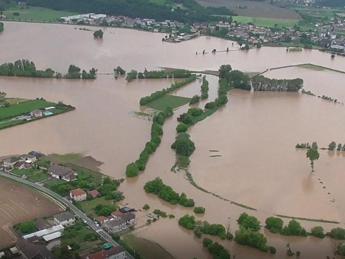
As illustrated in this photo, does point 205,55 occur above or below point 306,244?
above

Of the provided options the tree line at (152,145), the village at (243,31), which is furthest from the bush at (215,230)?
the village at (243,31)

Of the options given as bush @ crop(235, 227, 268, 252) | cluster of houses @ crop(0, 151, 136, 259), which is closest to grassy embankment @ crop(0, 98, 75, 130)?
cluster of houses @ crop(0, 151, 136, 259)

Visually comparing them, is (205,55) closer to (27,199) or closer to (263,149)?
(263,149)

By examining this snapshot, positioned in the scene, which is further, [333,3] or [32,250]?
[333,3]

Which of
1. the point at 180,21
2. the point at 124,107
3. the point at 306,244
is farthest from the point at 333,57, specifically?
the point at 306,244

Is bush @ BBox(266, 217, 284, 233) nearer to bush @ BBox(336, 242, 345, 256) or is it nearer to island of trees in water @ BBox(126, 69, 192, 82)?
bush @ BBox(336, 242, 345, 256)

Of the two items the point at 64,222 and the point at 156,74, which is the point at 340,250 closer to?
the point at 64,222

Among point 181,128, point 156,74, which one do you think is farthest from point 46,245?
point 156,74

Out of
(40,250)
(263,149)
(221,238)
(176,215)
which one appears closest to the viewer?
(40,250)
